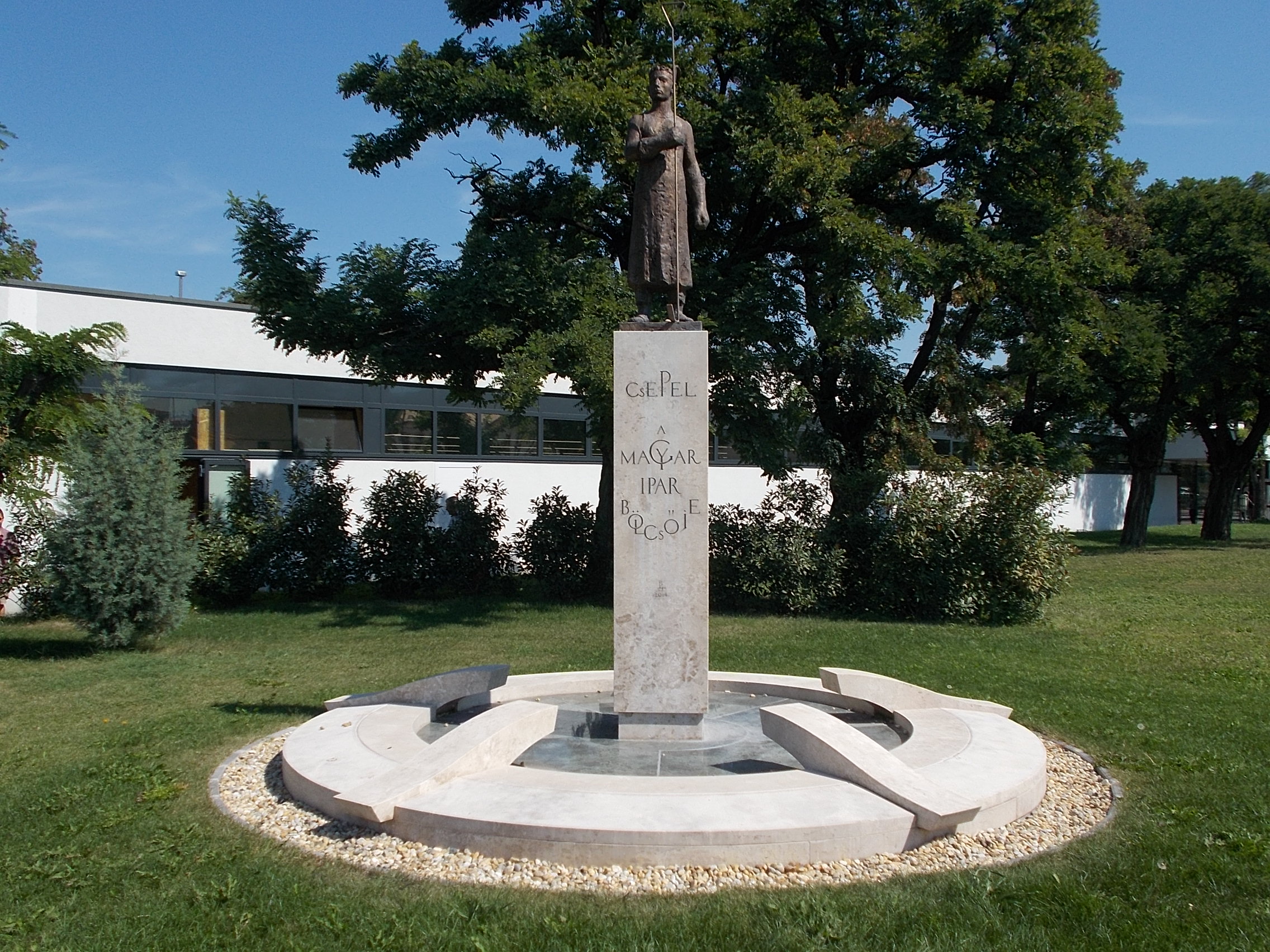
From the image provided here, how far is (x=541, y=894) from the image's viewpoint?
14.2 feet

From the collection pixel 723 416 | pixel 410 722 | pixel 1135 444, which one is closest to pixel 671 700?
pixel 410 722

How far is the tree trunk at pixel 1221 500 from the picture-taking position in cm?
3162

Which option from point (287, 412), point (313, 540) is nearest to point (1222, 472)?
point (287, 412)

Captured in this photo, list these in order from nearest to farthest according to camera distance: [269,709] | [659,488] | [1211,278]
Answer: [659,488] → [269,709] → [1211,278]

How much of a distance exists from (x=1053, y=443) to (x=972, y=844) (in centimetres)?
2420

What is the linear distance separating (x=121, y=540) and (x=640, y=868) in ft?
29.1

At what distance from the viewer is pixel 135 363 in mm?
16297

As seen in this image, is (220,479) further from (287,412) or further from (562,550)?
(562,550)

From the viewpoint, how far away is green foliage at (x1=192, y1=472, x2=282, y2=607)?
15516 mm

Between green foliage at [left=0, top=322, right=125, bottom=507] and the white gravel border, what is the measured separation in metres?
7.23

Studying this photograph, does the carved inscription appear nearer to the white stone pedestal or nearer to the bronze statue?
the white stone pedestal

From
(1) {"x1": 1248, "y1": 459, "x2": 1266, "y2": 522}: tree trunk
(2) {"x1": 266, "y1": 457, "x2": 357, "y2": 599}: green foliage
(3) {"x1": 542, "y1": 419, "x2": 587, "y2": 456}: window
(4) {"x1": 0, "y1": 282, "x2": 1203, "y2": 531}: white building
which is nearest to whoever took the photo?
(2) {"x1": 266, "y1": 457, "x2": 357, "y2": 599}: green foliage

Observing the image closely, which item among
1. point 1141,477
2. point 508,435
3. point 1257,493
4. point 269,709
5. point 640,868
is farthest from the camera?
point 1257,493

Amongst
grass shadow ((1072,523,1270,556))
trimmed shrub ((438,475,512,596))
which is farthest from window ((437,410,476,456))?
grass shadow ((1072,523,1270,556))
